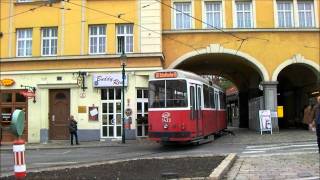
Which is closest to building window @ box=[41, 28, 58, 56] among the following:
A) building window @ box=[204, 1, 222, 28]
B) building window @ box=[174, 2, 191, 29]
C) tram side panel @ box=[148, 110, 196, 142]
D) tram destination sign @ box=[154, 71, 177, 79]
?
building window @ box=[174, 2, 191, 29]

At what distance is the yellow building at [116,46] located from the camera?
32.7m

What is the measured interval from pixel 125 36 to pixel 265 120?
9.98 m

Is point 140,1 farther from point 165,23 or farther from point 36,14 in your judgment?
point 36,14

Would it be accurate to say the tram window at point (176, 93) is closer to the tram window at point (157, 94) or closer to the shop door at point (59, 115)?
the tram window at point (157, 94)

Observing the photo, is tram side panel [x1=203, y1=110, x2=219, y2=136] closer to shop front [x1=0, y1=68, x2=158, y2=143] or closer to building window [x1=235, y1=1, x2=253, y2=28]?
shop front [x1=0, y1=68, x2=158, y2=143]

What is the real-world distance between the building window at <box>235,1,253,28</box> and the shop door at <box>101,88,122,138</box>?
30.4ft

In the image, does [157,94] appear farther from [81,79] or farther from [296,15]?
[296,15]

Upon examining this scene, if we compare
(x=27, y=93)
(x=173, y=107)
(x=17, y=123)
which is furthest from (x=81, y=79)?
(x=17, y=123)

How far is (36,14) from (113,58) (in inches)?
227

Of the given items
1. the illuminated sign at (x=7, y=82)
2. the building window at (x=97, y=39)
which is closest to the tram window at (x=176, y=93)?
the building window at (x=97, y=39)

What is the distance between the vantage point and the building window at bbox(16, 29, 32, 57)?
3400 cm

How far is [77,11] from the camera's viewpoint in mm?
33281

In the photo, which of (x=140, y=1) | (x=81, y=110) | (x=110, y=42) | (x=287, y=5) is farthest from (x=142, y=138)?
(x=287, y=5)

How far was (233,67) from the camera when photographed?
45500 mm
